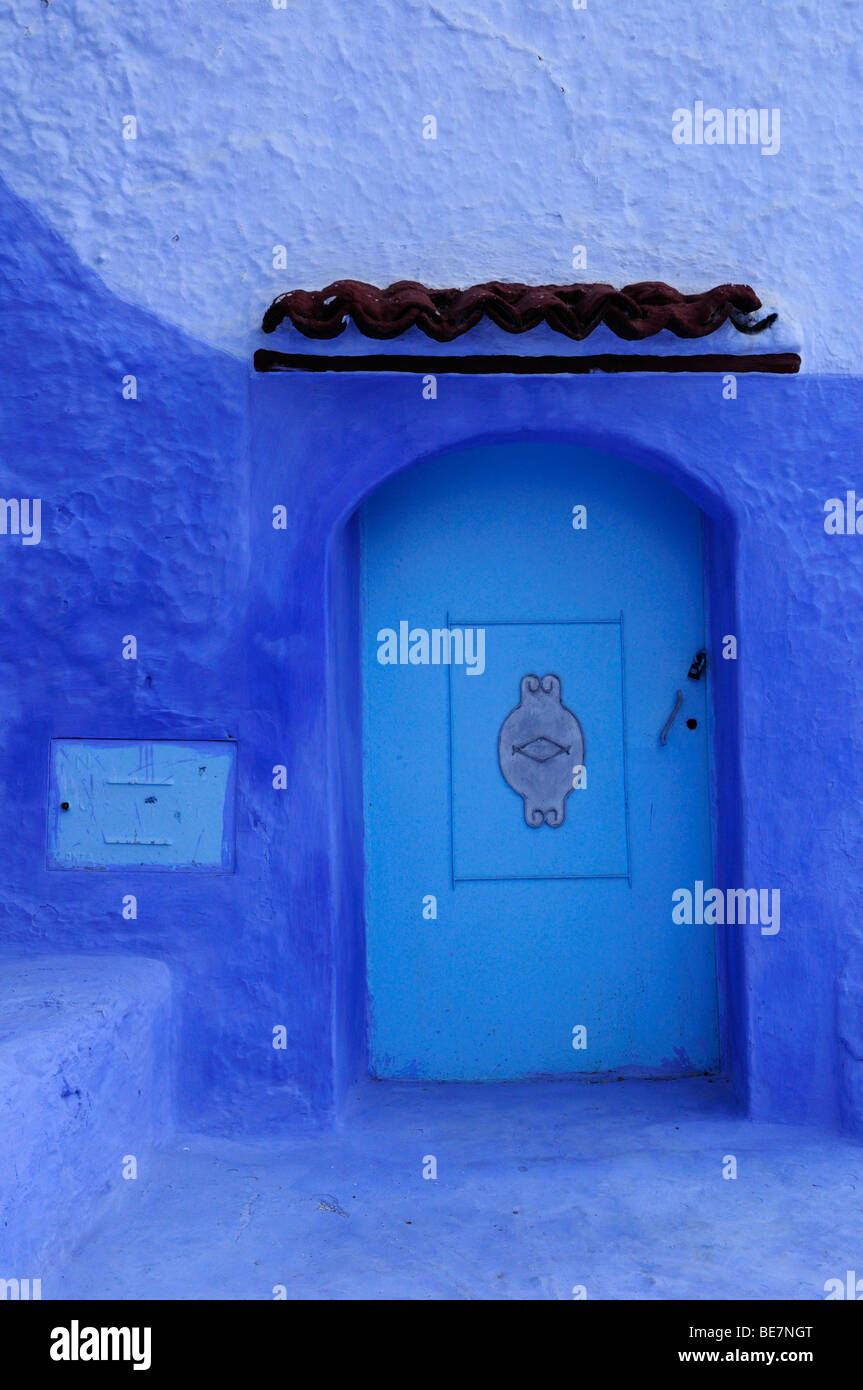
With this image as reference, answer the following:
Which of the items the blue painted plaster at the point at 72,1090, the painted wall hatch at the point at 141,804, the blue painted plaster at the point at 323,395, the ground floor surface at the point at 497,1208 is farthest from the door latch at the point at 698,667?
the blue painted plaster at the point at 72,1090

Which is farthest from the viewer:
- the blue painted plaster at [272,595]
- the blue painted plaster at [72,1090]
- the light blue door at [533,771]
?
the light blue door at [533,771]

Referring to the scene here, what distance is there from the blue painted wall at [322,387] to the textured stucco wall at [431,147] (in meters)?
0.01

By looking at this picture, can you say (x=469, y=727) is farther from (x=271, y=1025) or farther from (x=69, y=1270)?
(x=69, y=1270)

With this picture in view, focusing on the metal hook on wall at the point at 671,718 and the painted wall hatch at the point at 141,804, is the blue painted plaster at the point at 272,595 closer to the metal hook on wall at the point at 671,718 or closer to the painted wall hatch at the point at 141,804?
the painted wall hatch at the point at 141,804

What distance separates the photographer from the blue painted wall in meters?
Result: 3.84

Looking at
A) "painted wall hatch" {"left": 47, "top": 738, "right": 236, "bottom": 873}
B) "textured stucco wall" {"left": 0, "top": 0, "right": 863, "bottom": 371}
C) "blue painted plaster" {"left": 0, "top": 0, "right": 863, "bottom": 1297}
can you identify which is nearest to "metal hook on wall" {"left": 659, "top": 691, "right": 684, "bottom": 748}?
"blue painted plaster" {"left": 0, "top": 0, "right": 863, "bottom": 1297}

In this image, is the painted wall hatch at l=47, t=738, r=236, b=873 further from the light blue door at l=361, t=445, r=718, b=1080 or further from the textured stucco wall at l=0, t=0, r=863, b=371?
the textured stucco wall at l=0, t=0, r=863, b=371

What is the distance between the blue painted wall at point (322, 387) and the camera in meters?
3.84

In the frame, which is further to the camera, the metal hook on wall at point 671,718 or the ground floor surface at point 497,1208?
the metal hook on wall at point 671,718

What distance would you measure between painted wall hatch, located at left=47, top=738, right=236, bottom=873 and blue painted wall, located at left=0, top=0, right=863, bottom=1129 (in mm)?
62

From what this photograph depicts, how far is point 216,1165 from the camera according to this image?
141 inches

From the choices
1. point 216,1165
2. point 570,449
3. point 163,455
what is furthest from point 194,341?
point 216,1165

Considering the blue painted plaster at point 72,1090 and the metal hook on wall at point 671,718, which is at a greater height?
the metal hook on wall at point 671,718

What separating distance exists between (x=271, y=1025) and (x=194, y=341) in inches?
92.6
